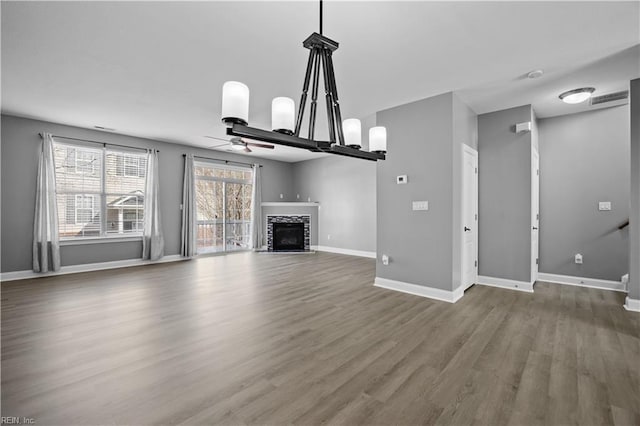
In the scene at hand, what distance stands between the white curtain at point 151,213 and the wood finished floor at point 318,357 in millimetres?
2210

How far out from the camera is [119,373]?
2.05 metres

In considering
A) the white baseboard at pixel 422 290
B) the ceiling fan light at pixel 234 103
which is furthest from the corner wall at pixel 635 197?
the ceiling fan light at pixel 234 103

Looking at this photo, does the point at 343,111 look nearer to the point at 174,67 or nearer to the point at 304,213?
the point at 174,67

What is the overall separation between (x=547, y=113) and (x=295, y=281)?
4.98 m

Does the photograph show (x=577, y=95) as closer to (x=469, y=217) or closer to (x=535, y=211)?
(x=535, y=211)

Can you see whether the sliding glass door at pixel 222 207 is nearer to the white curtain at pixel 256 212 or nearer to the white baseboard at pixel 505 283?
the white curtain at pixel 256 212

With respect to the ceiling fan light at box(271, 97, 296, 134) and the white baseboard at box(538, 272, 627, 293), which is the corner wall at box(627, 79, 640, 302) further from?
the ceiling fan light at box(271, 97, 296, 134)

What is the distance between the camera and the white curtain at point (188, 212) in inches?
271

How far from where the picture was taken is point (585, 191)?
14.4 ft

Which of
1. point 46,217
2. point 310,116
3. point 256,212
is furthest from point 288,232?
point 310,116

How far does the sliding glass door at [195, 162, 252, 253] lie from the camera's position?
7.52m

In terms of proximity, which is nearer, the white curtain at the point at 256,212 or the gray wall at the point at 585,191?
the gray wall at the point at 585,191

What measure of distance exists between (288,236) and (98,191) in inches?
185

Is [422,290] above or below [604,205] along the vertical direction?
below
